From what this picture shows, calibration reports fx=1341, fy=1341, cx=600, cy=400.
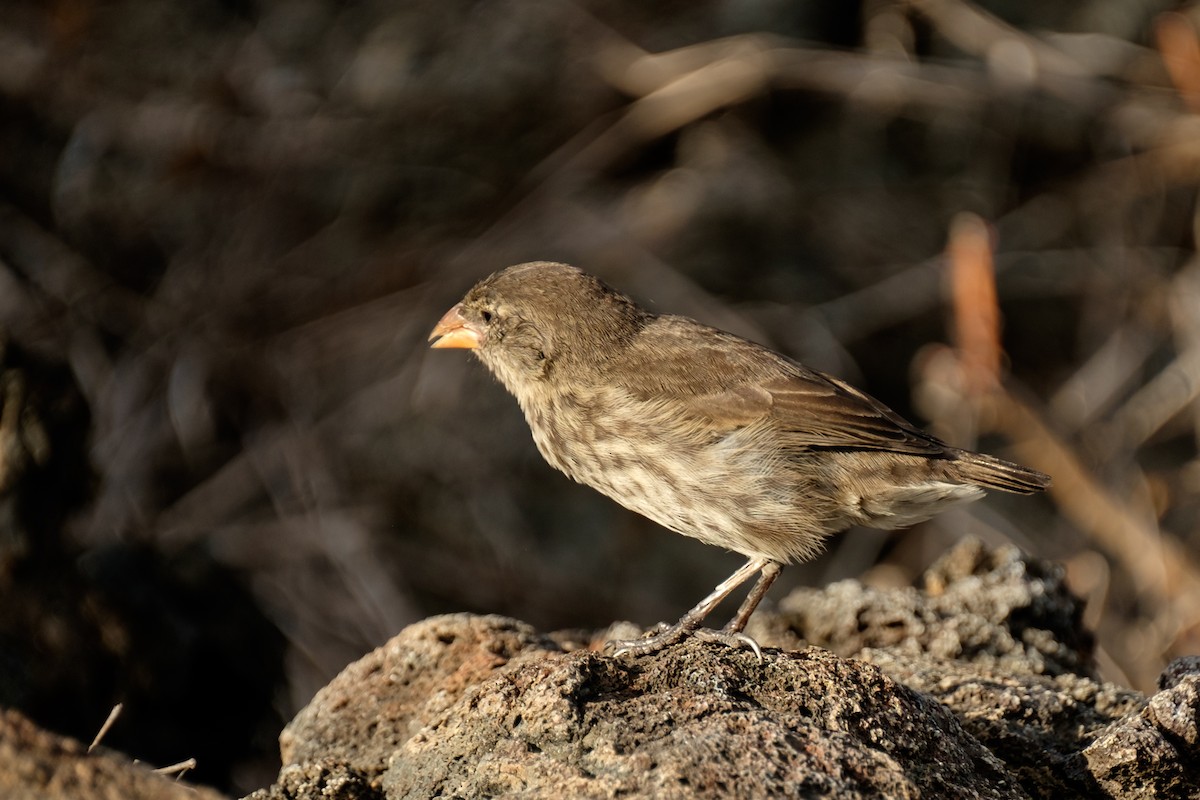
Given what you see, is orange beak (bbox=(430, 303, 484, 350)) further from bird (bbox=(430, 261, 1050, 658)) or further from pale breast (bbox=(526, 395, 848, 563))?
pale breast (bbox=(526, 395, 848, 563))

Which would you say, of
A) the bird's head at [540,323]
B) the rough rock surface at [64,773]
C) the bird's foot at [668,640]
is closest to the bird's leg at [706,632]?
the bird's foot at [668,640]

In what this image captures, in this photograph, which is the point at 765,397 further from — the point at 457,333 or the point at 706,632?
the point at 457,333

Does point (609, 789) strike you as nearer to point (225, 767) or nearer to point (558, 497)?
point (225, 767)

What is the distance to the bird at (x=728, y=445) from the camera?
13.3 feet

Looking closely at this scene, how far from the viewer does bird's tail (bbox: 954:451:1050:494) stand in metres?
4.11

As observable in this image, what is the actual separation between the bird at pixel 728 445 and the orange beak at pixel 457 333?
0.29 m

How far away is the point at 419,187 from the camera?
7.80 meters

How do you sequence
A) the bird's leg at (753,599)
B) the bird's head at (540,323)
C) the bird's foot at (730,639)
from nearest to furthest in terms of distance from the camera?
the bird's foot at (730,639) < the bird's leg at (753,599) < the bird's head at (540,323)

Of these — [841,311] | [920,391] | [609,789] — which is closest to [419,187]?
[841,311]

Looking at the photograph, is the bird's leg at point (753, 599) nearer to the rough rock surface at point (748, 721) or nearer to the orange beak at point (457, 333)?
the rough rock surface at point (748, 721)

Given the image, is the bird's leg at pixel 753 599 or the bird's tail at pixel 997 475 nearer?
the bird's leg at pixel 753 599

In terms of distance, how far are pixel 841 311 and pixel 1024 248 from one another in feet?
3.84

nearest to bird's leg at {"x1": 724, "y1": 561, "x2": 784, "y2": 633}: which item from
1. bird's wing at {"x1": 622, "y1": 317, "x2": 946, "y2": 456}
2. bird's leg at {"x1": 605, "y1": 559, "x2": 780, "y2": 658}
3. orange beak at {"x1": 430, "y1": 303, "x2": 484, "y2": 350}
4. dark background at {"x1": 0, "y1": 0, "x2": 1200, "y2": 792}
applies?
bird's leg at {"x1": 605, "y1": 559, "x2": 780, "y2": 658}

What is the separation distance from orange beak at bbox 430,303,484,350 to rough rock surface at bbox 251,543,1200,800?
132 cm
